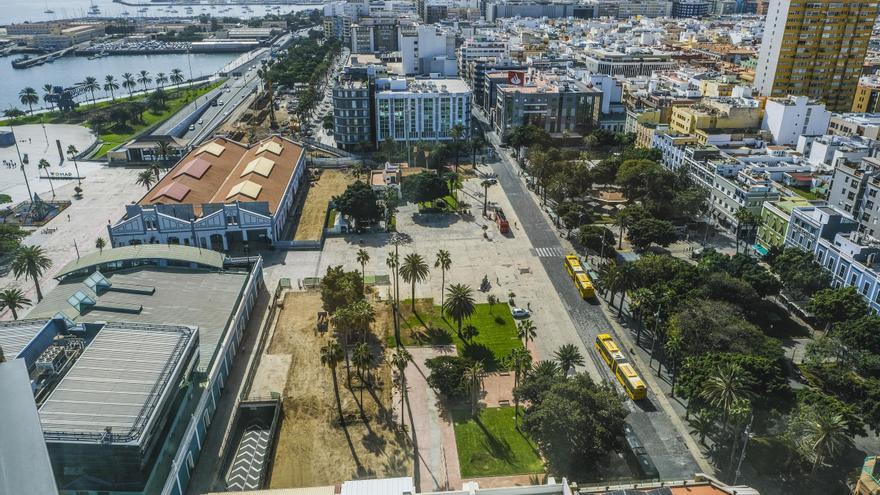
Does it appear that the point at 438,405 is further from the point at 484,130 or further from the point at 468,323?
the point at 484,130

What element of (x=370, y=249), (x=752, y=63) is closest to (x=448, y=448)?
(x=370, y=249)

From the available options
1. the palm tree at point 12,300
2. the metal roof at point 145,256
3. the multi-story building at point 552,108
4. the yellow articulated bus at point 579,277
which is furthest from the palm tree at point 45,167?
the multi-story building at point 552,108

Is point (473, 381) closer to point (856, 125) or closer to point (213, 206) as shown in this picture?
point (213, 206)

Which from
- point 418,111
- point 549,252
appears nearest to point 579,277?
point 549,252

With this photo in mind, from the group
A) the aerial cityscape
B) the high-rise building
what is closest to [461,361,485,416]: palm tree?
the aerial cityscape

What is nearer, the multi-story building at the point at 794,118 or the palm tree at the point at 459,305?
the palm tree at the point at 459,305

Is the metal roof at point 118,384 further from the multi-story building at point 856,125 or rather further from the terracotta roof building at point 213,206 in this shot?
the multi-story building at point 856,125
